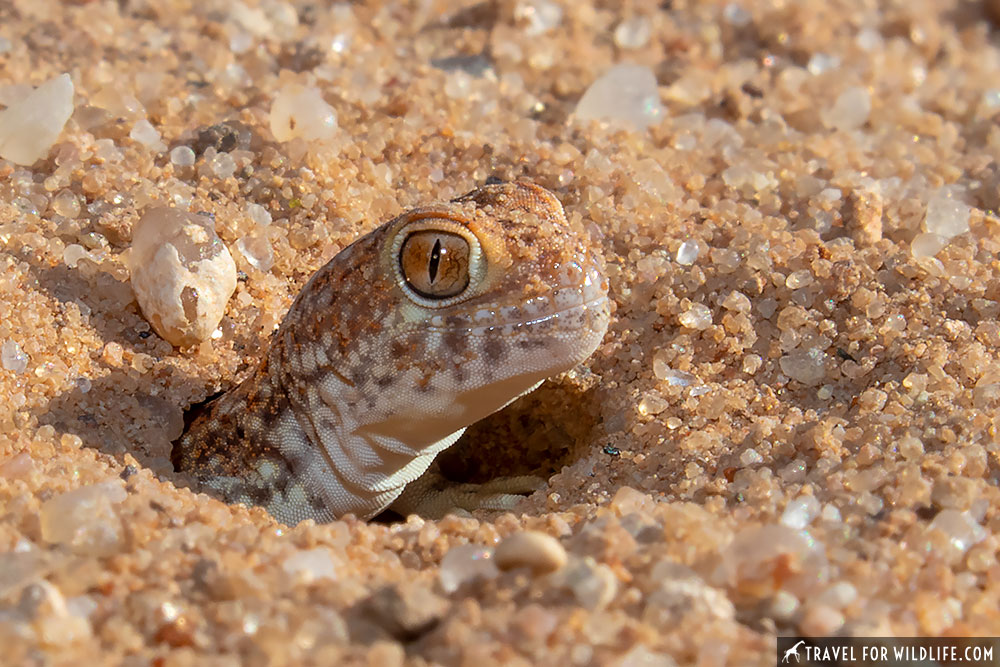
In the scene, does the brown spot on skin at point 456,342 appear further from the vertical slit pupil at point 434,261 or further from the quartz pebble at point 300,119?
the quartz pebble at point 300,119

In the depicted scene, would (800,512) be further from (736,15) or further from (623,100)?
(736,15)

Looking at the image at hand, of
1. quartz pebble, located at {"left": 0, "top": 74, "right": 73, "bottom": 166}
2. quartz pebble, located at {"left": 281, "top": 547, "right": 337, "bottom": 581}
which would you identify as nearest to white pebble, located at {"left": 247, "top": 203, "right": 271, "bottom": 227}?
quartz pebble, located at {"left": 0, "top": 74, "right": 73, "bottom": 166}

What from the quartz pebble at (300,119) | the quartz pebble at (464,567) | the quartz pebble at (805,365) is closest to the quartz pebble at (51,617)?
the quartz pebble at (464,567)

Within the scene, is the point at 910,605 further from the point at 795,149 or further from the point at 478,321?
the point at 795,149

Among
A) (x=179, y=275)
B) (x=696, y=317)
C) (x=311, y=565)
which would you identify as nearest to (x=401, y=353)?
(x=311, y=565)

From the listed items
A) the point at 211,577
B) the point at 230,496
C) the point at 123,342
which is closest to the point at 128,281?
the point at 123,342

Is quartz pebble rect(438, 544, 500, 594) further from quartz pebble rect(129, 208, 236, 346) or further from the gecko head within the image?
quartz pebble rect(129, 208, 236, 346)
